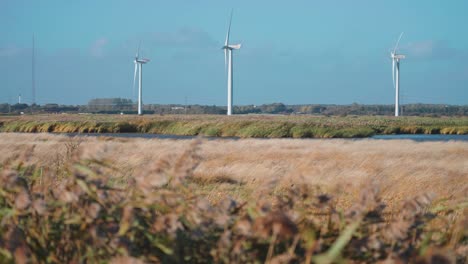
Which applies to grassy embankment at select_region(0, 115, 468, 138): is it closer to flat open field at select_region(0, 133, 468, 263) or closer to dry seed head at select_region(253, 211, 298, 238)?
flat open field at select_region(0, 133, 468, 263)

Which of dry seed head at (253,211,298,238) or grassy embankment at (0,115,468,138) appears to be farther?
grassy embankment at (0,115,468,138)

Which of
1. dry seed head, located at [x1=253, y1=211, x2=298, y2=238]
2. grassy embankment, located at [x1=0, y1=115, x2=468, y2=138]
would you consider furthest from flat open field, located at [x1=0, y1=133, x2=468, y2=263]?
grassy embankment, located at [x1=0, y1=115, x2=468, y2=138]

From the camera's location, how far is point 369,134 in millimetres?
63406

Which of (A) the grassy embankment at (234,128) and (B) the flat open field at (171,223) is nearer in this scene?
(B) the flat open field at (171,223)

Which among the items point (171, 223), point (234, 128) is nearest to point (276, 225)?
point (171, 223)

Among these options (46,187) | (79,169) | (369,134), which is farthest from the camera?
(369,134)

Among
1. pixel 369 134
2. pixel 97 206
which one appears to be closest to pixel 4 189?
pixel 97 206

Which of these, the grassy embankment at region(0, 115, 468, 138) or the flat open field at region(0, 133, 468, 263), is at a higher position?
the flat open field at region(0, 133, 468, 263)

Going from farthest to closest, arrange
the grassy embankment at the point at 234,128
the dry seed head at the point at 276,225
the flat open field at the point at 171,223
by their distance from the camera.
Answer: the grassy embankment at the point at 234,128 < the flat open field at the point at 171,223 < the dry seed head at the point at 276,225

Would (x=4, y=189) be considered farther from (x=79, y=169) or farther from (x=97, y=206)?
(x=97, y=206)

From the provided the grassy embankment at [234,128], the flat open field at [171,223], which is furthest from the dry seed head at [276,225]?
the grassy embankment at [234,128]

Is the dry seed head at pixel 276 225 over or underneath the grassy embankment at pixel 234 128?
over

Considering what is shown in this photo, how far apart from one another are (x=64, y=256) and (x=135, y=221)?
452mm

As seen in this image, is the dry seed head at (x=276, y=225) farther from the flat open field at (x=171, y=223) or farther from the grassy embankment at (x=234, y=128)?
the grassy embankment at (x=234, y=128)
